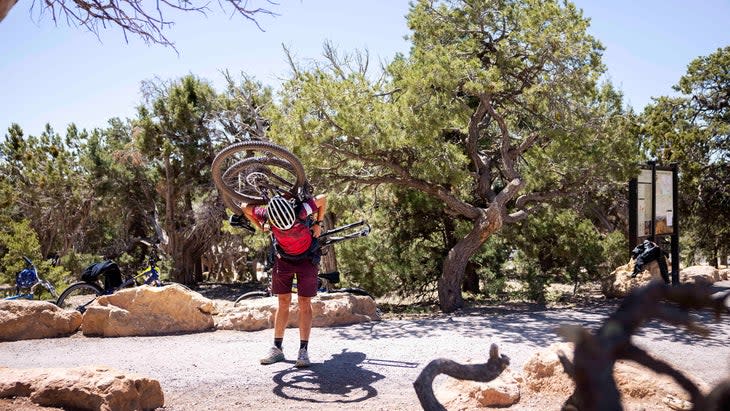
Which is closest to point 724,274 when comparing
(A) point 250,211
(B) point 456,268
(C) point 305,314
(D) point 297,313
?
(B) point 456,268

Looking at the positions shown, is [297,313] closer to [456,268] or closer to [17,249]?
[456,268]

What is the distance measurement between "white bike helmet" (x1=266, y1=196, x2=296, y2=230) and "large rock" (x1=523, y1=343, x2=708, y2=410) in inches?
90.2

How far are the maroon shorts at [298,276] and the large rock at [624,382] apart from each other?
2.02 meters

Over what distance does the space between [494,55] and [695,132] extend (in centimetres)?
763

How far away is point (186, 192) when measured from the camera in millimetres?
18234

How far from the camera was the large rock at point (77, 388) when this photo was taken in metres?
3.79

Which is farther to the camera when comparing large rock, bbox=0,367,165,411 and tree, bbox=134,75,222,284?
tree, bbox=134,75,222,284

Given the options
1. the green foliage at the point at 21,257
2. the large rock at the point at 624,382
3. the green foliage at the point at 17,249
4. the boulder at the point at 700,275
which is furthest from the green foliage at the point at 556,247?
the green foliage at the point at 17,249

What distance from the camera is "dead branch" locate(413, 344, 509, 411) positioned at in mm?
2227

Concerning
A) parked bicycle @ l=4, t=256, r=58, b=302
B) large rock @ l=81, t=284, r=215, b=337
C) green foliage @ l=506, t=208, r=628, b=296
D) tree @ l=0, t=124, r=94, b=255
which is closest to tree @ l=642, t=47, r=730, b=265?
green foliage @ l=506, t=208, r=628, b=296

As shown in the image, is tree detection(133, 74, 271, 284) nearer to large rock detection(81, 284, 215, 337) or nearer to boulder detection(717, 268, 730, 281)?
large rock detection(81, 284, 215, 337)

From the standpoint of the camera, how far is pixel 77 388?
12.5 ft

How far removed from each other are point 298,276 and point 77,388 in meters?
2.11

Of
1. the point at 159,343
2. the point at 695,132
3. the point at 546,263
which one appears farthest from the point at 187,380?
the point at 695,132
